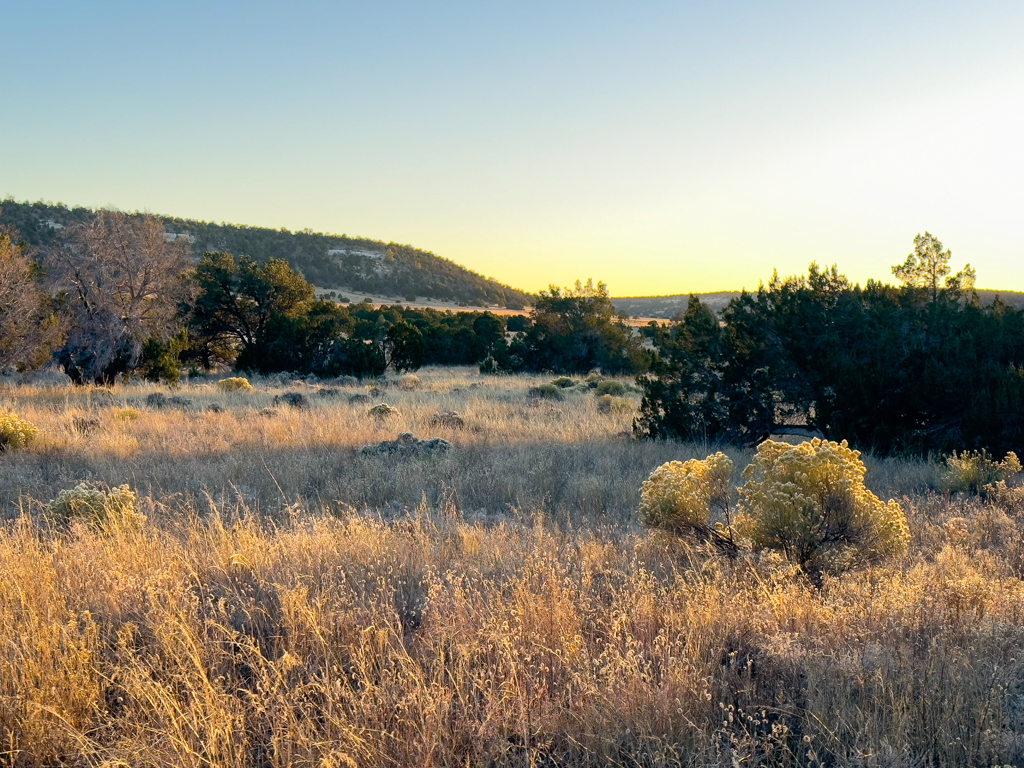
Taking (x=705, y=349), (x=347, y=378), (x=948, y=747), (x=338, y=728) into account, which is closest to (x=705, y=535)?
(x=948, y=747)

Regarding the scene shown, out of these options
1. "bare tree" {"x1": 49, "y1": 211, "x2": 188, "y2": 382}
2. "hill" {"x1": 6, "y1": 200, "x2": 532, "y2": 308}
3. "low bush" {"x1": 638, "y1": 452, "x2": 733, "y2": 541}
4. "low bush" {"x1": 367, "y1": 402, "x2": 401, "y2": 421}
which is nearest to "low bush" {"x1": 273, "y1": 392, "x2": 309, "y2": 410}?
"low bush" {"x1": 367, "y1": 402, "x2": 401, "y2": 421}

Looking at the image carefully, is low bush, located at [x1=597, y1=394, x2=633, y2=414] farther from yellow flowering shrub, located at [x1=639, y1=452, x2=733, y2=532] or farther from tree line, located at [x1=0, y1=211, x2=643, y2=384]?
tree line, located at [x1=0, y1=211, x2=643, y2=384]

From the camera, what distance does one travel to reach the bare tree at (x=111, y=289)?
1708 centimetres

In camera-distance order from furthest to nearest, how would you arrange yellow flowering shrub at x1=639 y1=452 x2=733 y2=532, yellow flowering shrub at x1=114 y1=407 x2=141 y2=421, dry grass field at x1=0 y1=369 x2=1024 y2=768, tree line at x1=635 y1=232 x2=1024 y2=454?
1. yellow flowering shrub at x1=114 y1=407 x2=141 y2=421
2. tree line at x1=635 y1=232 x2=1024 y2=454
3. yellow flowering shrub at x1=639 y1=452 x2=733 y2=532
4. dry grass field at x1=0 y1=369 x2=1024 y2=768

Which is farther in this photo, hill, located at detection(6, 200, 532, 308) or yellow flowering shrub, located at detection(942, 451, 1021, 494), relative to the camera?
hill, located at detection(6, 200, 532, 308)

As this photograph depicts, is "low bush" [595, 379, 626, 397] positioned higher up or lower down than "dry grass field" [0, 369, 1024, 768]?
higher up

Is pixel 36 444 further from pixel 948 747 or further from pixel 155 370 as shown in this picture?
pixel 155 370

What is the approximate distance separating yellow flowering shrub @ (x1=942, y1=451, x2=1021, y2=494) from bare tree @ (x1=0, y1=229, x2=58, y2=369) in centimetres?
1919

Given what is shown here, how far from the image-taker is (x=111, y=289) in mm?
17516

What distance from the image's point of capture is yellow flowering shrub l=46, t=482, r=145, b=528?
5004 mm

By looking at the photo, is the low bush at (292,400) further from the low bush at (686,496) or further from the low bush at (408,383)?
the low bush at (686,496)

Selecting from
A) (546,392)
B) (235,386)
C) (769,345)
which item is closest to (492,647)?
(769,345)

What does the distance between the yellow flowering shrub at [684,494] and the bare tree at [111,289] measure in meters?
18.0

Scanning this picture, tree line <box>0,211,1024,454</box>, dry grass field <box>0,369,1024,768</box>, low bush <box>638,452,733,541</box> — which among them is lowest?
dry grass field <box>0,369,1024,768</box>
